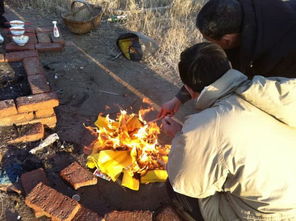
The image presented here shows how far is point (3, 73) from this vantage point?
389cm

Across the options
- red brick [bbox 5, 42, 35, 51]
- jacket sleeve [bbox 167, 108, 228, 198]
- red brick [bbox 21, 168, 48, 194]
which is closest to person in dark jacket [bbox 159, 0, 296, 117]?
jacket sleeve [bbox 167, 108, 228, 198]

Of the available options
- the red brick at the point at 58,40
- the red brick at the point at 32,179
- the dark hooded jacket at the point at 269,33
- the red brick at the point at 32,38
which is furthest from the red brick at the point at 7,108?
the dark hooded jacket at the point at 269,33

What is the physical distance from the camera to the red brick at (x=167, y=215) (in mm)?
2797

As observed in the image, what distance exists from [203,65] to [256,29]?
906 millimetres

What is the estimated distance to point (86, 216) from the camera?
2.67 meters

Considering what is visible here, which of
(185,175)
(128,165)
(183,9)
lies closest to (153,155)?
(128,165)

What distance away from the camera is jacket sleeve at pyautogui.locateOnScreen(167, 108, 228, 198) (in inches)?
73.9

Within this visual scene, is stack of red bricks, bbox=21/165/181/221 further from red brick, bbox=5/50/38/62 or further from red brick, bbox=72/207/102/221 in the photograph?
red brick, bbox=5/50/38/62

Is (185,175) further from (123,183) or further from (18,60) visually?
(18,60)

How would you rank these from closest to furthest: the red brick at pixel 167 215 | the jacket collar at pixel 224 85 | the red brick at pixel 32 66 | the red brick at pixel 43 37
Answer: the jacket collar at pixel 224 85
the red brick at pixel 167 215
the red brick at pixel 32 66
the red brick at pixel 43 37

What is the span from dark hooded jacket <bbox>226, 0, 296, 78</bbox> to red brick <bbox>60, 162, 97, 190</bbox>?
5.91ft

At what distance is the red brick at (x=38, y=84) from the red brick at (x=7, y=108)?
0.29 metres

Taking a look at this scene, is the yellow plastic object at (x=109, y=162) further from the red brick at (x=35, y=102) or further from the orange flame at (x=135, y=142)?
the red brick at (x=35, y=102)

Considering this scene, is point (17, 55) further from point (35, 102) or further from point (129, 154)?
point (129, 154)
